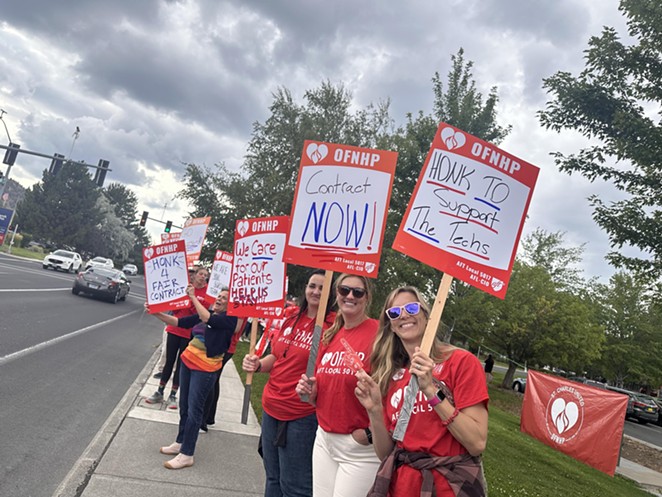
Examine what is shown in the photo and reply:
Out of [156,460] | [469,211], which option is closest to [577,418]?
[156,460]

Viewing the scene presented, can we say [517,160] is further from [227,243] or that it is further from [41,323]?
[227,243]

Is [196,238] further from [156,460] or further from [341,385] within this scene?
[341,385]

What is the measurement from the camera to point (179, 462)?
4.65 meters

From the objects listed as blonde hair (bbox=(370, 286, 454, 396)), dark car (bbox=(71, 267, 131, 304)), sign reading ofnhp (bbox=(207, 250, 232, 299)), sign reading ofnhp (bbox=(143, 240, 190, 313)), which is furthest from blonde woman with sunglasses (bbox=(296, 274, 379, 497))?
dark car (bbox=(71, 267, 131, 304))

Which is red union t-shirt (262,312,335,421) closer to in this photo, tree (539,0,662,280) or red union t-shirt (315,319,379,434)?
red union t-shirt (315,319,379,434)

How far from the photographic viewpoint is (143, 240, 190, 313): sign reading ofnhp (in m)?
5.02

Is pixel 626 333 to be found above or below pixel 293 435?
above

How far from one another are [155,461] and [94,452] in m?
0.65

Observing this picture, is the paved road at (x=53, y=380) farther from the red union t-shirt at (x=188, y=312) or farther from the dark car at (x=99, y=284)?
the dark car at (x=99, y=284)

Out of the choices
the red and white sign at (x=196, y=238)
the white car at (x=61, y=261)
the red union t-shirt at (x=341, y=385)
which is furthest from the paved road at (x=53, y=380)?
the white car at (x=61, y=261)

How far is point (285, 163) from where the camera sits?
69.8 feet

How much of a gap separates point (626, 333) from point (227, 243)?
28.7 meters

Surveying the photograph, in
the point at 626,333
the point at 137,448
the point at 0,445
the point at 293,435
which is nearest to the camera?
the point at 293,435

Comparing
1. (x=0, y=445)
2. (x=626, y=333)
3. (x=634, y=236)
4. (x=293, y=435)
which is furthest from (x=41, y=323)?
(x=626, y=333)
